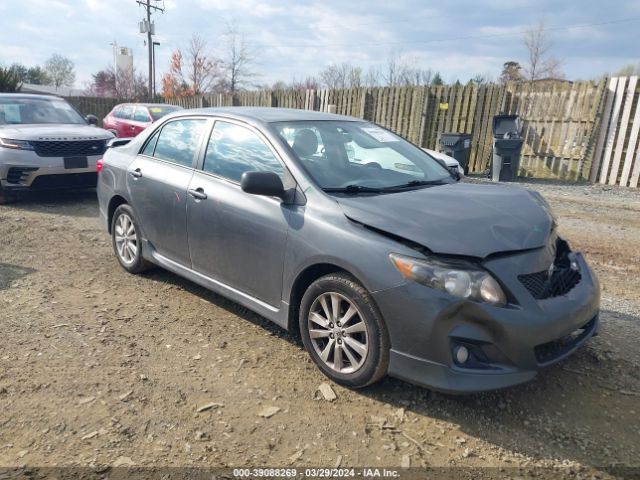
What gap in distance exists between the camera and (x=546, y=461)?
2525mm

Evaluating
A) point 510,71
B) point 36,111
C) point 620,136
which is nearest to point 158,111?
point 36,111

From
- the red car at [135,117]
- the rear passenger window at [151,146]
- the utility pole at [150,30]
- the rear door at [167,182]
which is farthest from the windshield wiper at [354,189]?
the utility pole at [150,30]

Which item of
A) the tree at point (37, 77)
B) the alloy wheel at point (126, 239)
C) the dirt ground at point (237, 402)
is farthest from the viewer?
the tree at point (37, 77)

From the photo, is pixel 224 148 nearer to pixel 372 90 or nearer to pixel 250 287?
pixel 250 287

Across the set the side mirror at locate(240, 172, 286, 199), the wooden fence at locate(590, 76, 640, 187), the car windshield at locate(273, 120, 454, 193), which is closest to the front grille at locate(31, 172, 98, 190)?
the car windshield at locate(273, 120, 454, 193)

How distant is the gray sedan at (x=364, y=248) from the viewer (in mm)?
2666

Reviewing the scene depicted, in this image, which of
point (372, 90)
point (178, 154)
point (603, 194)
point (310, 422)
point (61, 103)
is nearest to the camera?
point (310, 422)

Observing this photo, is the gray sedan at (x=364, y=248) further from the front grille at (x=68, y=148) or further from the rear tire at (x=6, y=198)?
the rear tire at (x=6, y=198)

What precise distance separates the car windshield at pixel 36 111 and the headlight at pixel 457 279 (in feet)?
27.6

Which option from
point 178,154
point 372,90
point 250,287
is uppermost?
point 372,90

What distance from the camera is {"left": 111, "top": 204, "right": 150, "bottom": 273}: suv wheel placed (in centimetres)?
483

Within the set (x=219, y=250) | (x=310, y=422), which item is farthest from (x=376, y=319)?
(x=219, y=250)

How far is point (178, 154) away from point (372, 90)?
11.4 meters

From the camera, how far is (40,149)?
7.76 metres
